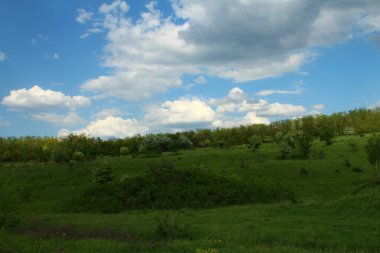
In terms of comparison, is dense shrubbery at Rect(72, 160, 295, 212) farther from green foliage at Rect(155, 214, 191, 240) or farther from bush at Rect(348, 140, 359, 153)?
bush at Rect(348, 140, 359, 153)

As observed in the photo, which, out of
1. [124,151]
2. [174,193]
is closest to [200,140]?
[124,151]

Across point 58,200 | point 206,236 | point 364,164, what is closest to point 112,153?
point 58,200

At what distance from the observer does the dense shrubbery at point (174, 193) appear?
41125mm

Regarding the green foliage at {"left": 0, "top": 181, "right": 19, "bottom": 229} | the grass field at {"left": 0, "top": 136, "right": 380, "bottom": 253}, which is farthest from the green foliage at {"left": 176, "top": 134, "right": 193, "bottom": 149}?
the green foliage at {"left": 0, "top": 181, "right": 19, "bottom": 229}

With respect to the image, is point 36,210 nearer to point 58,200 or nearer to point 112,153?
point 58,200

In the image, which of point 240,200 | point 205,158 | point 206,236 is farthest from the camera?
point 205,158

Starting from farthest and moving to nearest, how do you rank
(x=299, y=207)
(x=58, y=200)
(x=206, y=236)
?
(x=58, y=200), (x=299, y=207), (x=206, y=236)

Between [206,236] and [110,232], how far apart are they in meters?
5.98

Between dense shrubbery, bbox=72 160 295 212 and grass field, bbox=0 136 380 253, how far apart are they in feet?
7.89

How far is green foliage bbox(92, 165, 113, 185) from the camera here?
54.0 m

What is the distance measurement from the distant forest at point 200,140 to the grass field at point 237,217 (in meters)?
8.04

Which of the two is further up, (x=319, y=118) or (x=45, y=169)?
(x=319, y=118)

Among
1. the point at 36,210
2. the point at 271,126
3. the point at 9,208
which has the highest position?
the point at 271,126

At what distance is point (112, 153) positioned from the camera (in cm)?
9894
